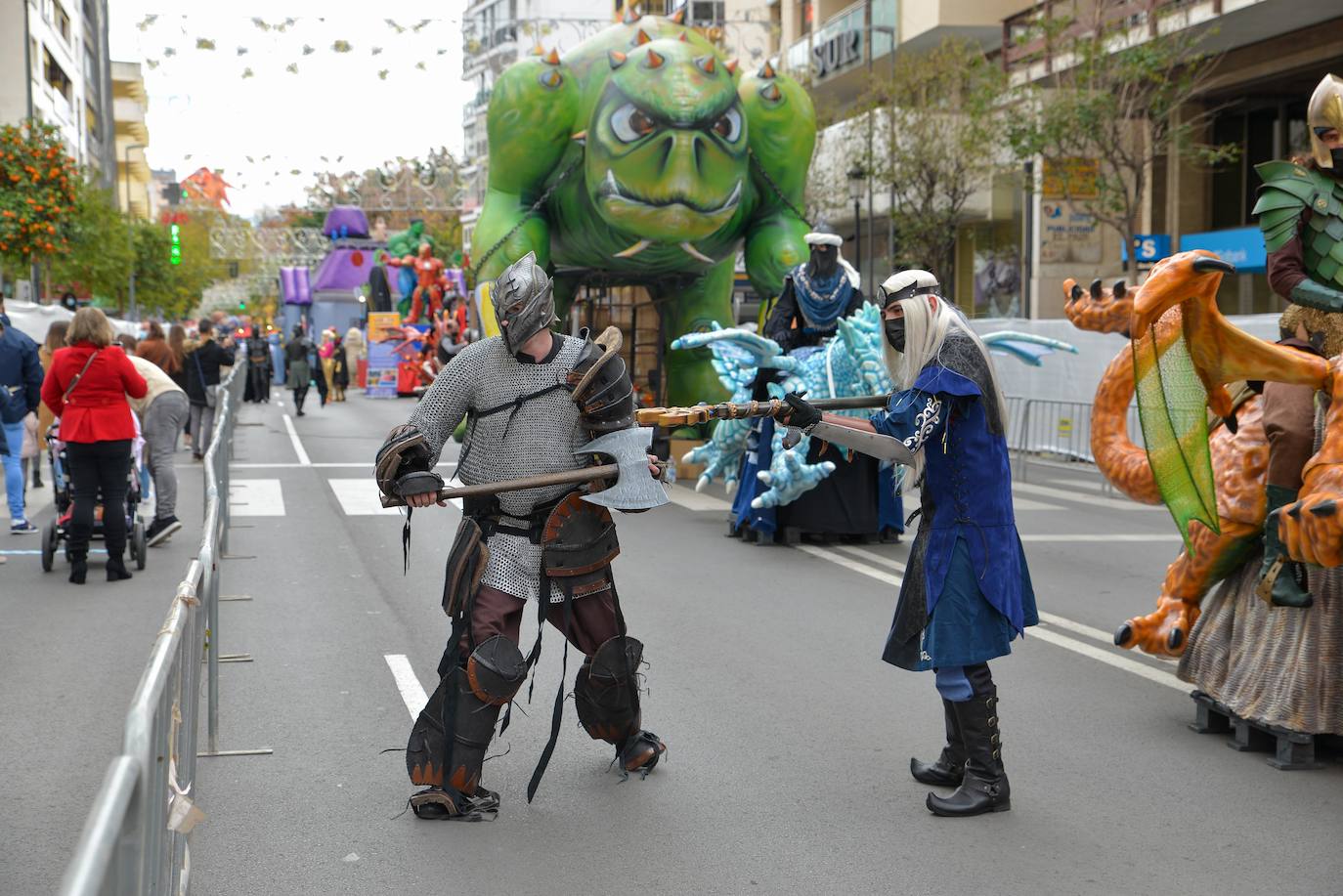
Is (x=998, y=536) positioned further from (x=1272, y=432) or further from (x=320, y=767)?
(x=320, y=767)

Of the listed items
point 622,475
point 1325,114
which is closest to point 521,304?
point 622,475

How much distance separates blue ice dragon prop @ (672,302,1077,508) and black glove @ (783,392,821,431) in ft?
17.5

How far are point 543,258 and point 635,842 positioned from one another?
36.3 feet

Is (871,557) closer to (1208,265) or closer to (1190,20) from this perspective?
(1208,265)

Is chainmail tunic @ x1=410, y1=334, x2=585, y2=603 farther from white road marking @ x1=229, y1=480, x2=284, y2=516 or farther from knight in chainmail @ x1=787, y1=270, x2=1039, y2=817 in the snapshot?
white road marking @ x1=229, y1=480, x2=284, y2=516

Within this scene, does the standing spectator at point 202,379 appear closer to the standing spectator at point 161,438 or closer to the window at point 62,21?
the standing spectator at point 161,438

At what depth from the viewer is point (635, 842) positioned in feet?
16.9

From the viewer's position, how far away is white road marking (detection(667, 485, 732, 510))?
1454 cm

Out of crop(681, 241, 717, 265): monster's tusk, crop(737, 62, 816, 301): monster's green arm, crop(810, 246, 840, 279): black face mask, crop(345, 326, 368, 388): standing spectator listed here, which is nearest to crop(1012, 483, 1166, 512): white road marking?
crop(737, 62, 816, 301): monster's green arm

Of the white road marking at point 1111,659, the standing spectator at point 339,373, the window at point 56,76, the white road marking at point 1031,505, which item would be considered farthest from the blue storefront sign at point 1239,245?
the window at point 56,76

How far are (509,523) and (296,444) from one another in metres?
18.1

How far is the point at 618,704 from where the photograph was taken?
5703 mm

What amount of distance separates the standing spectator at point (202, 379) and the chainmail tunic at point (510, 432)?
15.0 meters

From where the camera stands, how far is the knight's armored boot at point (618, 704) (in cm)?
560
